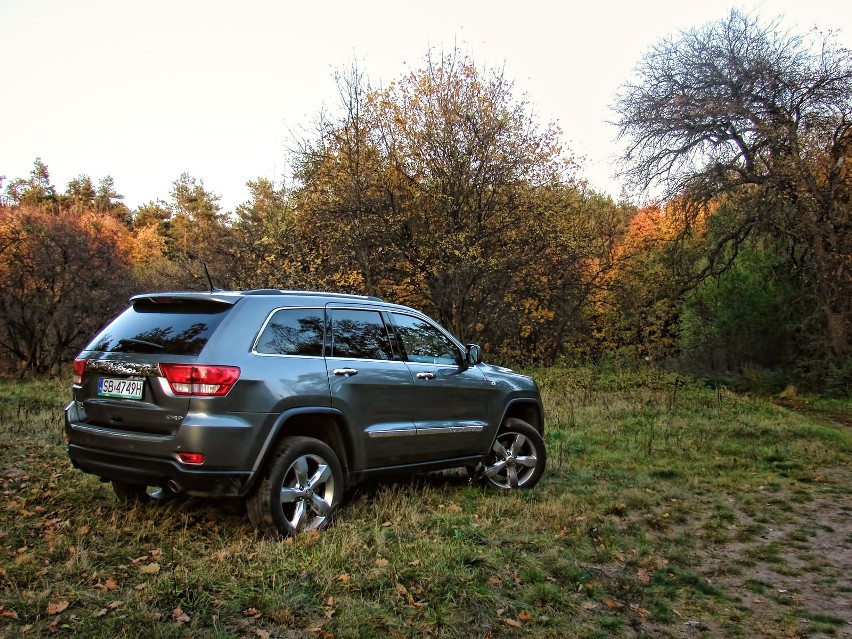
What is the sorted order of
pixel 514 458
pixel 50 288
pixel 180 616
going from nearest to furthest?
pixel 180 616 < pixel 514 458 < pixel 50 288

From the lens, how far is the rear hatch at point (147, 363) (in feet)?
14.4

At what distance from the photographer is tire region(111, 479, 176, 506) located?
541 cm

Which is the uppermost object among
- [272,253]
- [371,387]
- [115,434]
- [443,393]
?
[272,253]

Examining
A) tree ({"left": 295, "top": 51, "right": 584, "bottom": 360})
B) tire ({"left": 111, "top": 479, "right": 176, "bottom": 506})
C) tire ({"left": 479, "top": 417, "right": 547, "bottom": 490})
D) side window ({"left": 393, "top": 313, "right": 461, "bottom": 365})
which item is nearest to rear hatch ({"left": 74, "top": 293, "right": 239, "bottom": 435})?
tire ({"left": 111, "top": 479, "right": 176, "bottom": 506})

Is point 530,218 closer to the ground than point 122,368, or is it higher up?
higher up

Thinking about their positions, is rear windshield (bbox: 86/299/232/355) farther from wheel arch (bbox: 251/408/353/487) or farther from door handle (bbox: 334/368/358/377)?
door handle (bbox: 334/368/358/377)

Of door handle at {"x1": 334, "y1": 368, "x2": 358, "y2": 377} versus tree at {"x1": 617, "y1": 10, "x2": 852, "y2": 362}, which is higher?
tree at {"x1": 617, "y1": 10, "x2": 852, "y2": 362}

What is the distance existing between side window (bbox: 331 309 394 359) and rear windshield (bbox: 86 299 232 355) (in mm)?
971

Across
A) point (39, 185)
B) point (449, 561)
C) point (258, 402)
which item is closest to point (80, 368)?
point (258, 402)

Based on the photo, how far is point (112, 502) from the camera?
18.2ft

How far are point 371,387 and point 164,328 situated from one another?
5.32 ft

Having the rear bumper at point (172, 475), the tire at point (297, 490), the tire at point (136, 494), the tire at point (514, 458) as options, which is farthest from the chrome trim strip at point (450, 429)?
the tire at point (136, 494)

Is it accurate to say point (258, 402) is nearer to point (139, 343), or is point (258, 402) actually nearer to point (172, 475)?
point (172, 475)

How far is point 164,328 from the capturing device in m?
4.71
